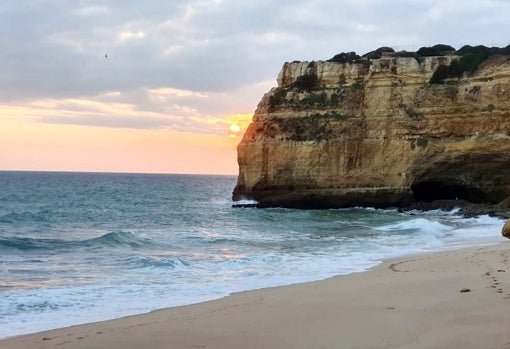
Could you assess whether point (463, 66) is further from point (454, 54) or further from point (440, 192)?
point (440, 192)

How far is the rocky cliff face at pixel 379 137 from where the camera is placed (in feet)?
113

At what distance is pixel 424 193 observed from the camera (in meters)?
37.0

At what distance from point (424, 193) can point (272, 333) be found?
106 ft

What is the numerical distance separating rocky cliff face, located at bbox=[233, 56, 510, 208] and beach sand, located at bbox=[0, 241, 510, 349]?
1015 inches

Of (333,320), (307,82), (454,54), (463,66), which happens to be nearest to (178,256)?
(333,320)

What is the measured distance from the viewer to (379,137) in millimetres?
36906

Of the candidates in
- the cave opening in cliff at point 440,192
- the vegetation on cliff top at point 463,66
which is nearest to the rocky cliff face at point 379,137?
the cave opening in cliff at point 440,192

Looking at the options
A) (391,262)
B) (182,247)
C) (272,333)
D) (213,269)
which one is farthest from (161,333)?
(182,247)

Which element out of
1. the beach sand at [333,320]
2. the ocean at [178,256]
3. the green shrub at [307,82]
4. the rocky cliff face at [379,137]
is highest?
the green shrub at [307,82]

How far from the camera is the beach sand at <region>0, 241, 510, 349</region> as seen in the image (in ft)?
19.3

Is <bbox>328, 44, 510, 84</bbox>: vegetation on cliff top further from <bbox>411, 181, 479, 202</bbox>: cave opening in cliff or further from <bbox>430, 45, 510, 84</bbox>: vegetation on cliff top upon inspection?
<bbox>411, 181, 479, 202</bbox>: cave opening in cliff

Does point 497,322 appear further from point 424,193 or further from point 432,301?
point 424,193

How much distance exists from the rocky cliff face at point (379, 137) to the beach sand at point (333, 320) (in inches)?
1015

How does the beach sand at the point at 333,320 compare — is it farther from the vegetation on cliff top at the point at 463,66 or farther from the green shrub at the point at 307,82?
the green shrub at the point at 307,82
